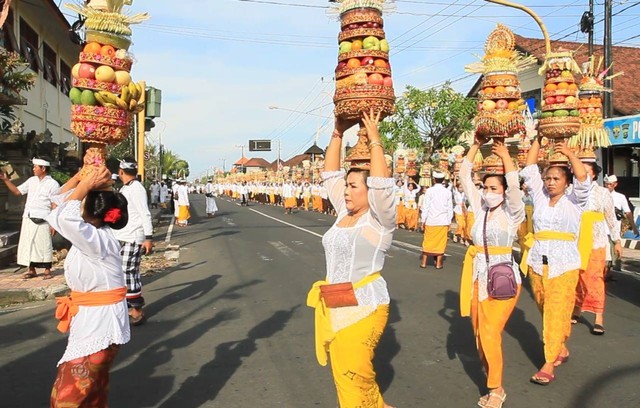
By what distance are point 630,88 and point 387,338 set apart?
2280 cm

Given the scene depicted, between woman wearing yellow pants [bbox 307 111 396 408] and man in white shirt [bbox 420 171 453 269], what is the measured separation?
318 inches

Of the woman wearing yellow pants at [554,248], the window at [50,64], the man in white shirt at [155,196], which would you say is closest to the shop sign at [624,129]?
the woman wearing yellow pants at [554,248]

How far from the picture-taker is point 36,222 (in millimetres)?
9398

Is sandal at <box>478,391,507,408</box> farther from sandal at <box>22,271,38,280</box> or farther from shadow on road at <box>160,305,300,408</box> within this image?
sandal at <box>22,271,38,280</box>

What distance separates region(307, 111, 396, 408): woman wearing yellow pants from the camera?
334cm

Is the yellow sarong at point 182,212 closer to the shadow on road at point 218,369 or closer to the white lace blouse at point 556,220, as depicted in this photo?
the shadow on road at point 218,369

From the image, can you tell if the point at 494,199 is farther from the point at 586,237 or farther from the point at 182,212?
the point at 182,212

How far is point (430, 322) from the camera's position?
697cm

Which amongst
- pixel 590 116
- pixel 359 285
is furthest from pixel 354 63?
pixel 590 116

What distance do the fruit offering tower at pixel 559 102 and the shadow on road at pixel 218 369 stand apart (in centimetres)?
364

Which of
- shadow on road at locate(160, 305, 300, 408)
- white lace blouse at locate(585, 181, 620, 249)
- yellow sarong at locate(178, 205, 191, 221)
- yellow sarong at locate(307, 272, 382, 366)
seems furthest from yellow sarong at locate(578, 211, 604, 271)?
yellow sarong at locate(178, 205, 191, 221)

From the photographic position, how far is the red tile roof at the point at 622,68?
2316 centimetres

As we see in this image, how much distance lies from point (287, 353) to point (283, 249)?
8.79 meters

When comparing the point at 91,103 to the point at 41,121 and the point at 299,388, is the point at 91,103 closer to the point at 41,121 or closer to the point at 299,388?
the point at 299,388
